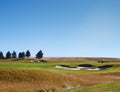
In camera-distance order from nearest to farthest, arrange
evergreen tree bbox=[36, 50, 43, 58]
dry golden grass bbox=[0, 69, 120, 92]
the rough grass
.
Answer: dry golden grass bbox=[0, 69, 120, 92]
the rough grass
evergreen tree bbox=[36, 50, 43, 58]

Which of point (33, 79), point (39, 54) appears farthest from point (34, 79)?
point (39, 54)

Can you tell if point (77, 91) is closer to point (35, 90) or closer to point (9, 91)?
point (35, 90)

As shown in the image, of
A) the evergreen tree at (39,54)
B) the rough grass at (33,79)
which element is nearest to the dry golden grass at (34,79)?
the rough grass at (33,79)

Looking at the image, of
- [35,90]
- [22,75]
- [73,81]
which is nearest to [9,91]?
[35,90]

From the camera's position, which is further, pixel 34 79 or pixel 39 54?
pixel 39 54

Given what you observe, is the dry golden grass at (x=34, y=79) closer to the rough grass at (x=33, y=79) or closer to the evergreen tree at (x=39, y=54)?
the rough grass at (x=33, y=79)

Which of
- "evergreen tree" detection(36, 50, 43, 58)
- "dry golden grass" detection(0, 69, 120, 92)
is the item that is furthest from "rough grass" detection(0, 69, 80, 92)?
"evergreen tree" detection(36, 50, 43, 58)

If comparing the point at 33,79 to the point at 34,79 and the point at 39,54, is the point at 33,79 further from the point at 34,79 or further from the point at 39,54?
the point at 39,54

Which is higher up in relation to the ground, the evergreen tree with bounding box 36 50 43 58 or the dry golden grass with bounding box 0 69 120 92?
the evergreen tree with bounding box 36 50 43 58

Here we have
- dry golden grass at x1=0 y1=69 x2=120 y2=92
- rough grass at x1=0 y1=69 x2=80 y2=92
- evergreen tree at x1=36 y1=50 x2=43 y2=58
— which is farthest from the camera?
evergreen tree at x1=36 y1=50 x2=43 y2=58

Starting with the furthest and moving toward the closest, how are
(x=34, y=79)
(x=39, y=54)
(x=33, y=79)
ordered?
1. (x=39, y=54)
2. (x=34, y=79)
3. (x=33, y=79)

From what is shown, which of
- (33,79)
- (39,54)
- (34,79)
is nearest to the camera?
(33,79)

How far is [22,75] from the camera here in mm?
37438

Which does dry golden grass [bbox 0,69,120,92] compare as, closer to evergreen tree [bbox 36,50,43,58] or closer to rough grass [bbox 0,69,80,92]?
rough grass [bbox 0,69,80,92]
